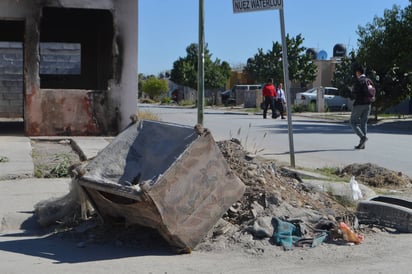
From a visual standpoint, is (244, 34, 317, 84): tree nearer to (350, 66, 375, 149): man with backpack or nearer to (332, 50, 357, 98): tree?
(332, 50, 357, 98): tree

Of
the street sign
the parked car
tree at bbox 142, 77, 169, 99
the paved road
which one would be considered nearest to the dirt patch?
the paved road

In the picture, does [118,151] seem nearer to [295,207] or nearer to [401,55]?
[295,207]

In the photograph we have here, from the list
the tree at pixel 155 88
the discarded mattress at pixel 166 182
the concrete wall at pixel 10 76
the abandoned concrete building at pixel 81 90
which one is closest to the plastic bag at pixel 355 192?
the discarded mattress at pixel 166 182

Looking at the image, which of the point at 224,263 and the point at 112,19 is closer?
the point at 224,263

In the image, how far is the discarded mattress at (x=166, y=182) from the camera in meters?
6.19

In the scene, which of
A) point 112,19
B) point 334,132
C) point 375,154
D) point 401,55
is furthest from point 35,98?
point 401,55

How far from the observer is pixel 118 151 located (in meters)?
7.30

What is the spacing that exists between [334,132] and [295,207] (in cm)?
1569

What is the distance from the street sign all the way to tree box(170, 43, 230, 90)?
1849 inches

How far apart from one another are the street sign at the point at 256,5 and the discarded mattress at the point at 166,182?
4258mm

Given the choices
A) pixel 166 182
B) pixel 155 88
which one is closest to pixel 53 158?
pixel 166 182

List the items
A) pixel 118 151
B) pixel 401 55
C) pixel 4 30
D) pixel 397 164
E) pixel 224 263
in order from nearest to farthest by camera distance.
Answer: pixel 224 263 < pixel 118 151 < pixel 397 164 < pixel 4 30 < pixel 401 55

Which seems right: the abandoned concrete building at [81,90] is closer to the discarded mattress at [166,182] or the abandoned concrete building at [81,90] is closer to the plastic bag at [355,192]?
the plastic bag at [355,192]

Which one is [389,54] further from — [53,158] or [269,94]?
[53,158]
